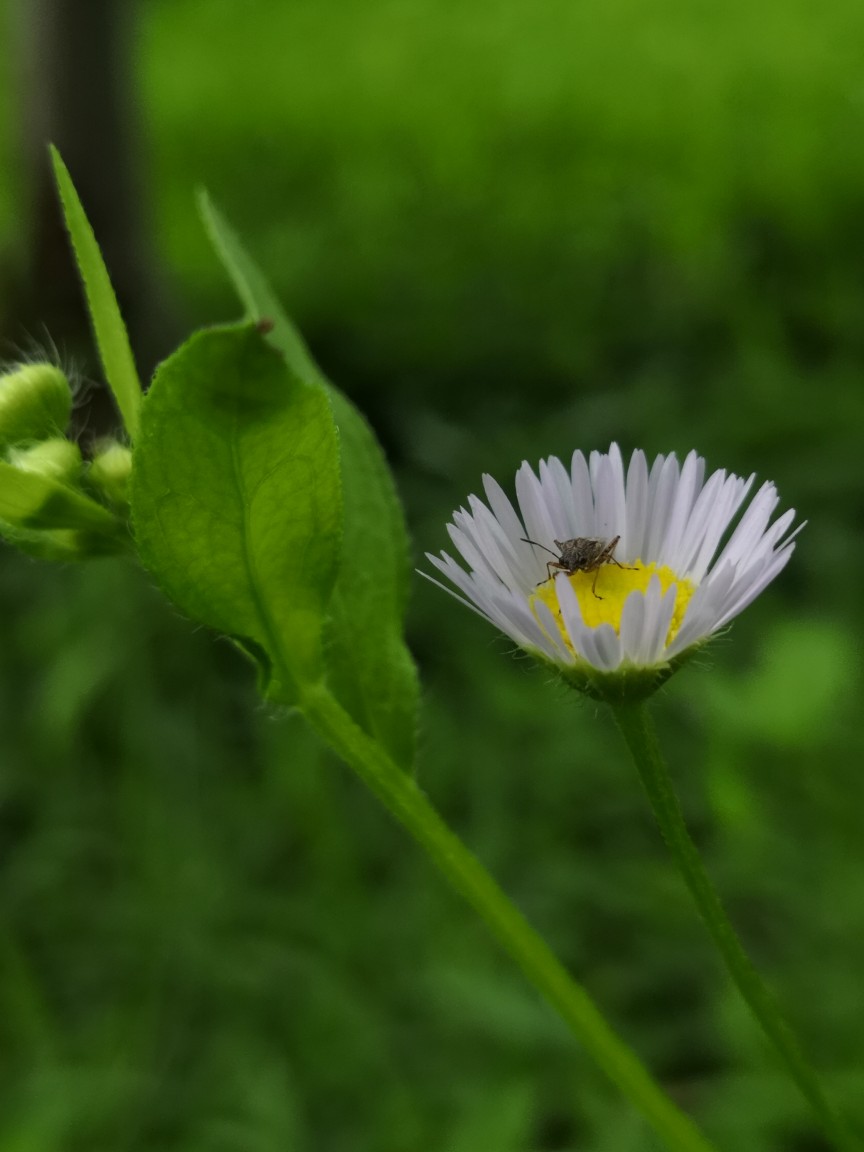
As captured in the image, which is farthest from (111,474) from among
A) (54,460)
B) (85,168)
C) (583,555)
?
(85,168)

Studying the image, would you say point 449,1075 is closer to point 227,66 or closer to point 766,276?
point 766,276

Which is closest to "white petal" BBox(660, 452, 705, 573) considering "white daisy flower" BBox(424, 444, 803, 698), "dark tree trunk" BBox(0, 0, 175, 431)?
"white daisy flower" BBox(424, 444, 803, 698)

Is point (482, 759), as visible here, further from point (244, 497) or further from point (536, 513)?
point (244, 497)

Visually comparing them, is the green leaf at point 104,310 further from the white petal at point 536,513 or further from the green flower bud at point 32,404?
the white petal at point 536,513

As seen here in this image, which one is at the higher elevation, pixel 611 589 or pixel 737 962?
pixel 611 589

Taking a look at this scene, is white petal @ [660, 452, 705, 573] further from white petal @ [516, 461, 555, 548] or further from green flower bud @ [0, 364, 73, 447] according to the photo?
green flower bud @ [0, 364, 73, 447]

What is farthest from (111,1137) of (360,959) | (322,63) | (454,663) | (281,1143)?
(322,63)

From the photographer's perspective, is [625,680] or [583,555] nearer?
[625,680]
